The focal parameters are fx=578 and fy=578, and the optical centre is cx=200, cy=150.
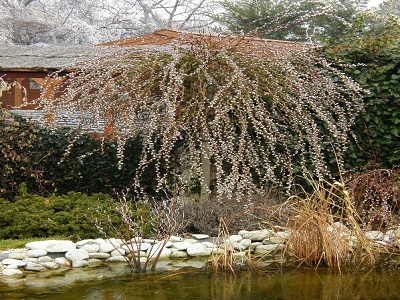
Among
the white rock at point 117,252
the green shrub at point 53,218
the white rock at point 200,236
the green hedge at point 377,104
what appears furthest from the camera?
the green hedge at point 377,104

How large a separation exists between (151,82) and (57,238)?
6.48ft

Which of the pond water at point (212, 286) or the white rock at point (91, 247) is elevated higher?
the white rock at point (91, 247)

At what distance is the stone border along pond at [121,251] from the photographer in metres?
5.09

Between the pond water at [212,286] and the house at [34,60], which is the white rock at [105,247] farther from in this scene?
the house at [34,60]

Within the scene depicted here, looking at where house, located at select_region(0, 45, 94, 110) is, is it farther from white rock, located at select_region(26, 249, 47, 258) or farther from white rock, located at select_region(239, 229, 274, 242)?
white rock, located at select_region(239, 229, 274, 242)

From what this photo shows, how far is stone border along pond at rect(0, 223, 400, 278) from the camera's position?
509 centimetres

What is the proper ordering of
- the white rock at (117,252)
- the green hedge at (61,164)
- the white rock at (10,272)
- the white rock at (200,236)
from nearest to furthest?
1. the white rock at (10,272)
2. the white rock at (117,252)
3. the white rock at (200,236)
4. the green hedge at (61,164)

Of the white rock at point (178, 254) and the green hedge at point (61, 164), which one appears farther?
the green hedge at point (61, 164)

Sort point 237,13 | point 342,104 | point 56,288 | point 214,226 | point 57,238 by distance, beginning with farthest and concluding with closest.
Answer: point 237,13 < point 342,104 < point 214,226 < point 57,238 < point 56,288

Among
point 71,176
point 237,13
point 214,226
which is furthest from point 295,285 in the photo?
point 237,13

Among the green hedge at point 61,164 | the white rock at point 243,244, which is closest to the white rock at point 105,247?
the white rock at point 243,244

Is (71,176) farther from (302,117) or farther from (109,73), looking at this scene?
(302,117)

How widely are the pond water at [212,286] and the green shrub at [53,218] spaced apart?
3.37ft

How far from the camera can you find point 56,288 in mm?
4496
